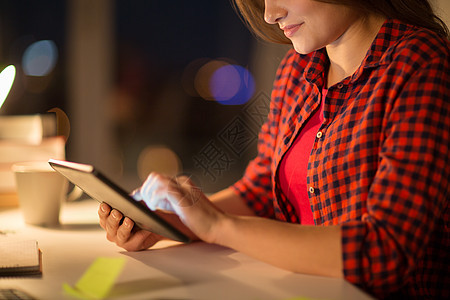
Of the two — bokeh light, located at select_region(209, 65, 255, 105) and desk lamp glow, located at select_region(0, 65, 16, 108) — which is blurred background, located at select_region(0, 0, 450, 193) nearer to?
bokeh light, located at select_region(209, 65, 255, 105)

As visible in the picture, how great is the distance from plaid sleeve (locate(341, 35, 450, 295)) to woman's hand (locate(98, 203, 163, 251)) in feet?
1.18

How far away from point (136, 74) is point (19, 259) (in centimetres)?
287

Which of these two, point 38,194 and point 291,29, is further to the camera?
point 38,194

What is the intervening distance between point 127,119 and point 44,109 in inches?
23.1

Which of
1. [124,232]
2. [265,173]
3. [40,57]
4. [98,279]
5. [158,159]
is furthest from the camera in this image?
[158,159]

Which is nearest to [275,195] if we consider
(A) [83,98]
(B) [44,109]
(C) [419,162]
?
(C) [419,162]

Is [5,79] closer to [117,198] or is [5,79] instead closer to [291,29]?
[117,198]

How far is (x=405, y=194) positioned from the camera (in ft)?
2.44

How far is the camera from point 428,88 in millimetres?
801

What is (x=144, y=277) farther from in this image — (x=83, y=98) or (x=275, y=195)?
(x=83, y=98)

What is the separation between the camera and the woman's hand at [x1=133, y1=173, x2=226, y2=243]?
2.59ft

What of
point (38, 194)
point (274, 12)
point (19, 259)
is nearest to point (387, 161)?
point (274, 12)

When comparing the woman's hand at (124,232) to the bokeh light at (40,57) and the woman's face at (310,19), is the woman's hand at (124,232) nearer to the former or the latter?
the woman's face at (310,19)

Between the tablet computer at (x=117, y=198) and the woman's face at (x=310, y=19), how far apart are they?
482 millimetres
